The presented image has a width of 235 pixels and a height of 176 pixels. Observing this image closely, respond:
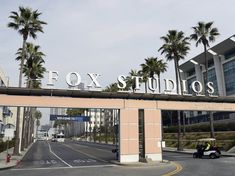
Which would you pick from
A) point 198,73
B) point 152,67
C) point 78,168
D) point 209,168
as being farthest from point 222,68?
point 78,168

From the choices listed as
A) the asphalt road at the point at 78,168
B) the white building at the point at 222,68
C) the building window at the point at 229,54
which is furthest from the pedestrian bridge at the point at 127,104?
the building window at the point at 229,54

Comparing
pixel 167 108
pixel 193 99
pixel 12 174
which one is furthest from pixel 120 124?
pixel 12 174

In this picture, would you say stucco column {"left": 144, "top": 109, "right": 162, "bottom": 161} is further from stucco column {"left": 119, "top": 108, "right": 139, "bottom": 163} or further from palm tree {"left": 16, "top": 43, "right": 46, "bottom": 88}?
palm tree {"left": 16, "top": 43, "right": 46, "bottom": 88}

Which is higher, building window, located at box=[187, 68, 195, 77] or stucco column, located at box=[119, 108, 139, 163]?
building window, located at box=[187, 68, 195, 77]

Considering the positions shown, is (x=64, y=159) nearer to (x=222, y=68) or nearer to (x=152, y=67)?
(x=152, y=67)

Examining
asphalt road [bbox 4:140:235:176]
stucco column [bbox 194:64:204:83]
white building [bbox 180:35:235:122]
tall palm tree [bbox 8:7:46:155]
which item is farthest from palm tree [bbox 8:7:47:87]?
stucco column [bbox 194:64:204:83]

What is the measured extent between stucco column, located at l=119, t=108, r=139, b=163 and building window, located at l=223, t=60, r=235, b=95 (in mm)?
70455

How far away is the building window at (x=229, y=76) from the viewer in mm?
94375

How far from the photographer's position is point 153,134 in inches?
1276

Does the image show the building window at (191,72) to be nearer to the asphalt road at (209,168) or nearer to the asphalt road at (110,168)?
the asphalt road at (110,168)

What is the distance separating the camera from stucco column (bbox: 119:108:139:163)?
100ft

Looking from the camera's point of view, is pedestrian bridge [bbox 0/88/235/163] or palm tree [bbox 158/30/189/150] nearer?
pedestrian bridge [bbox 0/88/235/163]

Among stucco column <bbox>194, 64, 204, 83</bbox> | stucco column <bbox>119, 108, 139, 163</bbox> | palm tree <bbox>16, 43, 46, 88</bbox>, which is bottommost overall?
stucco column <bbox>119, 108, 139, 163</bbox>

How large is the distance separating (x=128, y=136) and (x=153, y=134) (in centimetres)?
290
